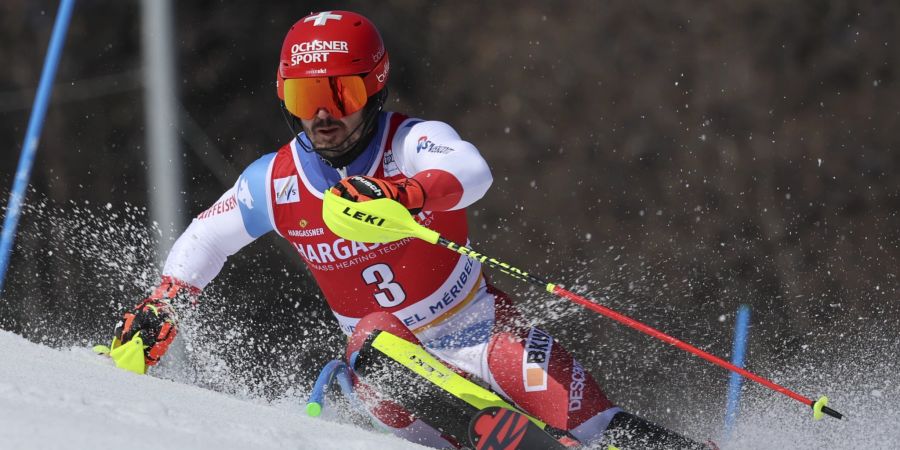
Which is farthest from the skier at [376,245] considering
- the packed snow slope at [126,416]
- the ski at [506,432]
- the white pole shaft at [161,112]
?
the white pole shaft at [161,112]

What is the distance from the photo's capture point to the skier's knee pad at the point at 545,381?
9.26ft

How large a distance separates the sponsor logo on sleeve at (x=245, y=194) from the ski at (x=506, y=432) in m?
0.94

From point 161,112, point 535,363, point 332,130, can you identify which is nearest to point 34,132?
point 161,112

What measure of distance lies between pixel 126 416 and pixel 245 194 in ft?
4.01

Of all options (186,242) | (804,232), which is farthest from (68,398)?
(804,232)

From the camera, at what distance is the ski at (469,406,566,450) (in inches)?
99.7

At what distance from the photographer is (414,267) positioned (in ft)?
9.92

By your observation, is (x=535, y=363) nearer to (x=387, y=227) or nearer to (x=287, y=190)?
(x=387, y=227)

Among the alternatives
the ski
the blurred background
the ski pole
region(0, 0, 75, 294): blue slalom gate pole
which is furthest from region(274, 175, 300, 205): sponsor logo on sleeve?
the blurred background

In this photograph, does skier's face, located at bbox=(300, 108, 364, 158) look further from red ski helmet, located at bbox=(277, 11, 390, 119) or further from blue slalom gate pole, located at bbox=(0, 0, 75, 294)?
blue slalom gate pole, located at bbox=(0, 0, 75, 294)

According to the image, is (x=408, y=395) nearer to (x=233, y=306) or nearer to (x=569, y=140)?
(x=233, y=306)

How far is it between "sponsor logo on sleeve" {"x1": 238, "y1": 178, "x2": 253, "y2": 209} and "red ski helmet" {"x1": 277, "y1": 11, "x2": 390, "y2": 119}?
0.30m

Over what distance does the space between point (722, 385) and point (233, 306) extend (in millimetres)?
2631

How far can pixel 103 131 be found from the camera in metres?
5.84
